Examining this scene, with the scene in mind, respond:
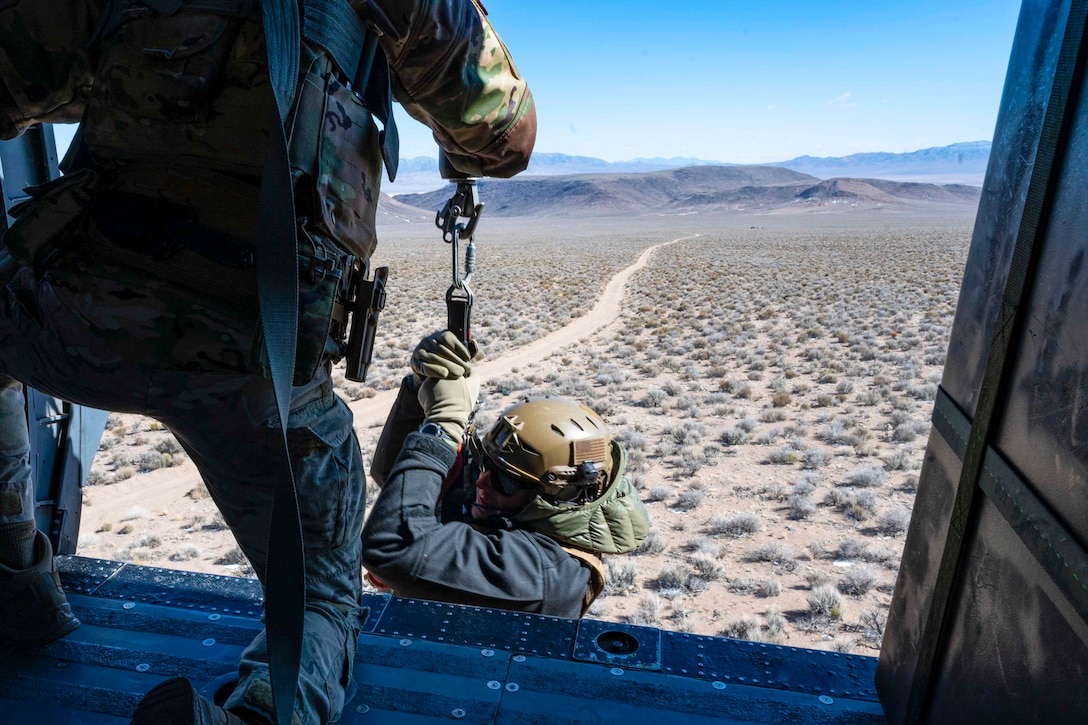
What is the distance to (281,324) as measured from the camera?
1.29m

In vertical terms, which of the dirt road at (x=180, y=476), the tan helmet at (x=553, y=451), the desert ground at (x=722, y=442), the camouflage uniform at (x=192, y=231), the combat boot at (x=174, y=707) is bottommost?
the dirt road at (x=180, y=476)

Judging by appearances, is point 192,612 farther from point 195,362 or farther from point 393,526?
point 195,362

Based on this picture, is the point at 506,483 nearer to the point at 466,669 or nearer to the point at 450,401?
the point at 450,401

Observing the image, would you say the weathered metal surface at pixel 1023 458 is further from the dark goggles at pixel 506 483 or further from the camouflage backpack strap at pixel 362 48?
the dark goggles at pixel 506 483

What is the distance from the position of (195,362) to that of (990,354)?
1609 mm

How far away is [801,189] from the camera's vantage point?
147m

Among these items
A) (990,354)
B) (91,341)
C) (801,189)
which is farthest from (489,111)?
(801,189)

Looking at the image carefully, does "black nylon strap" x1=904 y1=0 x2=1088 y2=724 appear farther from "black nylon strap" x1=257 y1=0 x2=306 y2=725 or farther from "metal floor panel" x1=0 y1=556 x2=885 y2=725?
"black nylon strap" x1=257 y1=0 x2=306 y2=725

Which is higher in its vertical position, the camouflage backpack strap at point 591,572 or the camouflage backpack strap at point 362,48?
the camouflage backpack strap at point 362,48

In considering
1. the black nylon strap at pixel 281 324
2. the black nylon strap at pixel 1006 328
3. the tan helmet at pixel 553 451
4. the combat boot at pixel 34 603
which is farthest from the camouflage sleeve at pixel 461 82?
the combat boot at pixel 34 603

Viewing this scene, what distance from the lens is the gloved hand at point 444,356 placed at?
9.44ft

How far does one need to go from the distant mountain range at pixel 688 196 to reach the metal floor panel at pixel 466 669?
126m

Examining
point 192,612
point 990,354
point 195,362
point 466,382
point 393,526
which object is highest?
point 990,354

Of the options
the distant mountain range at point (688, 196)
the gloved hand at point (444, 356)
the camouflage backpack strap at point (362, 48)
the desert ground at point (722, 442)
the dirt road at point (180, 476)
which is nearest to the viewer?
the camouflage backpack strap at point (362, 48)
